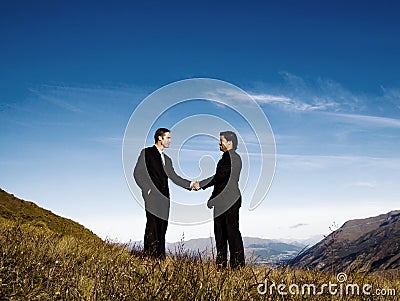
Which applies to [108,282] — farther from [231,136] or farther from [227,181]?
[231,136]

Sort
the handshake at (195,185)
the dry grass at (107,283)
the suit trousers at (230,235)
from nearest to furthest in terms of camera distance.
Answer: the dry grass at (107,283), the suit trousers at (230,235), the handshake at (195,185)

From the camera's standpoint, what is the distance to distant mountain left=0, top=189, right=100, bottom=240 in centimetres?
1416

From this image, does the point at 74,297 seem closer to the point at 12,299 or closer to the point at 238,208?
the point at 12,299

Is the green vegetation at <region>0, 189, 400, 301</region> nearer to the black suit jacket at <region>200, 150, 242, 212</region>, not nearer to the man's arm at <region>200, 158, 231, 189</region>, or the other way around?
the black suit jacket at <region>200, 150, 242, 212</region>

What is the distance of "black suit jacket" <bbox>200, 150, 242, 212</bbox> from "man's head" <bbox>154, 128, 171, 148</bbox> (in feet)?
4.60

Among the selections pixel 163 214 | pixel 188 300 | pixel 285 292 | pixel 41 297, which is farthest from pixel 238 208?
pixel 41 297

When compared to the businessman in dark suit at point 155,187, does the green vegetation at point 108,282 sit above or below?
below

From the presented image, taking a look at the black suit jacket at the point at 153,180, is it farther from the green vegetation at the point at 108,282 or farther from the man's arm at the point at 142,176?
the green vegetation at the point at 108,282

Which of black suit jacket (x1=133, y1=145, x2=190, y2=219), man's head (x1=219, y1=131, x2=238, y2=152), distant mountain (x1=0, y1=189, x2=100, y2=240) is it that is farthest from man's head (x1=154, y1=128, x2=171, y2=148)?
distant mountain (x1=0, y1=189, x2=100, y2=240)

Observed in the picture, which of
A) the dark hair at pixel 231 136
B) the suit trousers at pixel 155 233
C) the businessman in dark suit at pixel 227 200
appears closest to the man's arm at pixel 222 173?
the businessman in dark suit at pixel 227 200

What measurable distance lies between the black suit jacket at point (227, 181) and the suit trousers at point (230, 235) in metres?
0.16

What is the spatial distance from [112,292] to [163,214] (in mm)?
5371

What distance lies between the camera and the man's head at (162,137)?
9.73 meters

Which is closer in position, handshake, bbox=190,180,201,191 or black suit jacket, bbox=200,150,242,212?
black suit jacket, bbox=200,150,242,212
